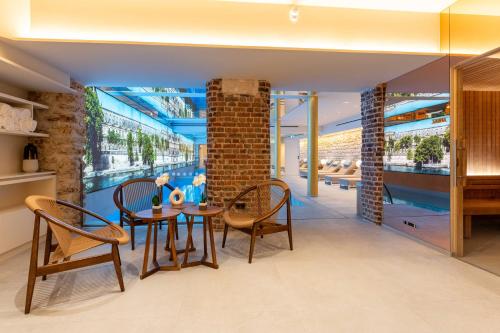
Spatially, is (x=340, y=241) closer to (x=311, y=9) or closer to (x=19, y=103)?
→ (x=311, y=9)

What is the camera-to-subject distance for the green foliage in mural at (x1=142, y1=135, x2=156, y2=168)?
27.9ft

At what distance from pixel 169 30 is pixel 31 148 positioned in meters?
2.73


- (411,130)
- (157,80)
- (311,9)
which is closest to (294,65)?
(311,9)

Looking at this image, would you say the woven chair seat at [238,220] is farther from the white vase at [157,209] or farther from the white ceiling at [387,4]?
the white ceiling at [387,4]

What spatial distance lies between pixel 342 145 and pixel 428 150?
6.86 metres

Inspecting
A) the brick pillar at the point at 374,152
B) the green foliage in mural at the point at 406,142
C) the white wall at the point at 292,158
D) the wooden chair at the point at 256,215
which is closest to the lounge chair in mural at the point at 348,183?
the green foliage in mural at the point at 406,142

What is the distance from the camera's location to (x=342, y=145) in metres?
15.4

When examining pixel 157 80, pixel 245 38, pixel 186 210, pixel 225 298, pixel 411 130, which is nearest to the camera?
pixel 225 298

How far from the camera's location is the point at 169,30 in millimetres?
3201

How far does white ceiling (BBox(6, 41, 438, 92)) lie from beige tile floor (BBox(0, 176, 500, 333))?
8.07 ft

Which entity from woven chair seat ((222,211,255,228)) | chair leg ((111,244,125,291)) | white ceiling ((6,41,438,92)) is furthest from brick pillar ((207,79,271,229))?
chair leg ((111,244,125,291))

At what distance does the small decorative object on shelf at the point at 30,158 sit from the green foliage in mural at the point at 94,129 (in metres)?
1.49

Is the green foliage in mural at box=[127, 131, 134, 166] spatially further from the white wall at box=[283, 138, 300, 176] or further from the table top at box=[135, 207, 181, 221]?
the white wall at box=[283, 138, 300, 176]

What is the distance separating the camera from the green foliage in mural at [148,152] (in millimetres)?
8492
